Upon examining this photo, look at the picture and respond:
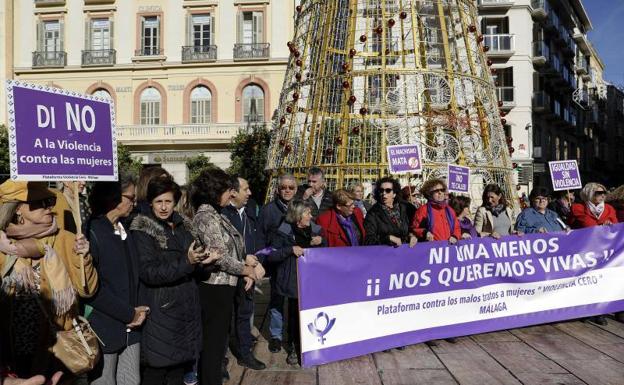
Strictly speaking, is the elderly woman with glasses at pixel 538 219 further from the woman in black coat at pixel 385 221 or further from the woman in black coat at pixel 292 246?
the woman in black coat at pixel 292 246

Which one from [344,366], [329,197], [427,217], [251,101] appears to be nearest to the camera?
[344,366]

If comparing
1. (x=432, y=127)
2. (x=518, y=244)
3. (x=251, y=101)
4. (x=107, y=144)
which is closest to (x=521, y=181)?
(x=251, y=101)

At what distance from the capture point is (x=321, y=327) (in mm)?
5102

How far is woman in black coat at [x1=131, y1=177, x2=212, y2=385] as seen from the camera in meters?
3.50

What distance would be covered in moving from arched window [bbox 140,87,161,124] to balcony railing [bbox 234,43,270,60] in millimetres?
4455

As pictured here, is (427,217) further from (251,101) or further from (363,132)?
(251,101)

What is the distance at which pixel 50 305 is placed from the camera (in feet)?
8.86

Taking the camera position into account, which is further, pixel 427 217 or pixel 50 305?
pixel 427 217

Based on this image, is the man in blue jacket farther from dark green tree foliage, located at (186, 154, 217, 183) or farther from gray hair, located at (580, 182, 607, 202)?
dark green tree foliage, located at (186, 154, 217, 183)

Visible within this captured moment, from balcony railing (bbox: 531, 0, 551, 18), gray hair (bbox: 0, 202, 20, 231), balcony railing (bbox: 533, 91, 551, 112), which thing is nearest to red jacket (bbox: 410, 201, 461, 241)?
gray hair (bbox: 0, 202, 20, 231)

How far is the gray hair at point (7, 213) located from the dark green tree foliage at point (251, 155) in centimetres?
2137

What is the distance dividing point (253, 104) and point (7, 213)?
25.0 metres

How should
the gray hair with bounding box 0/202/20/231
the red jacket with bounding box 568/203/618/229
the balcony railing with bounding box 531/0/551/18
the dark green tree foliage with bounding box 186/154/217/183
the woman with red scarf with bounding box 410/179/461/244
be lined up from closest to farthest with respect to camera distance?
the gray hair with bounding box 0/202/20/231
the woman with red scarf with bounding box 410/179/461/244
the red jacket with bounding box 568/203/618/229
the dark green tree foliage with bounding box 186/154/217/183
the balcony railing with bounding box 531/0/551/18

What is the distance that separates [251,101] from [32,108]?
24.6m
